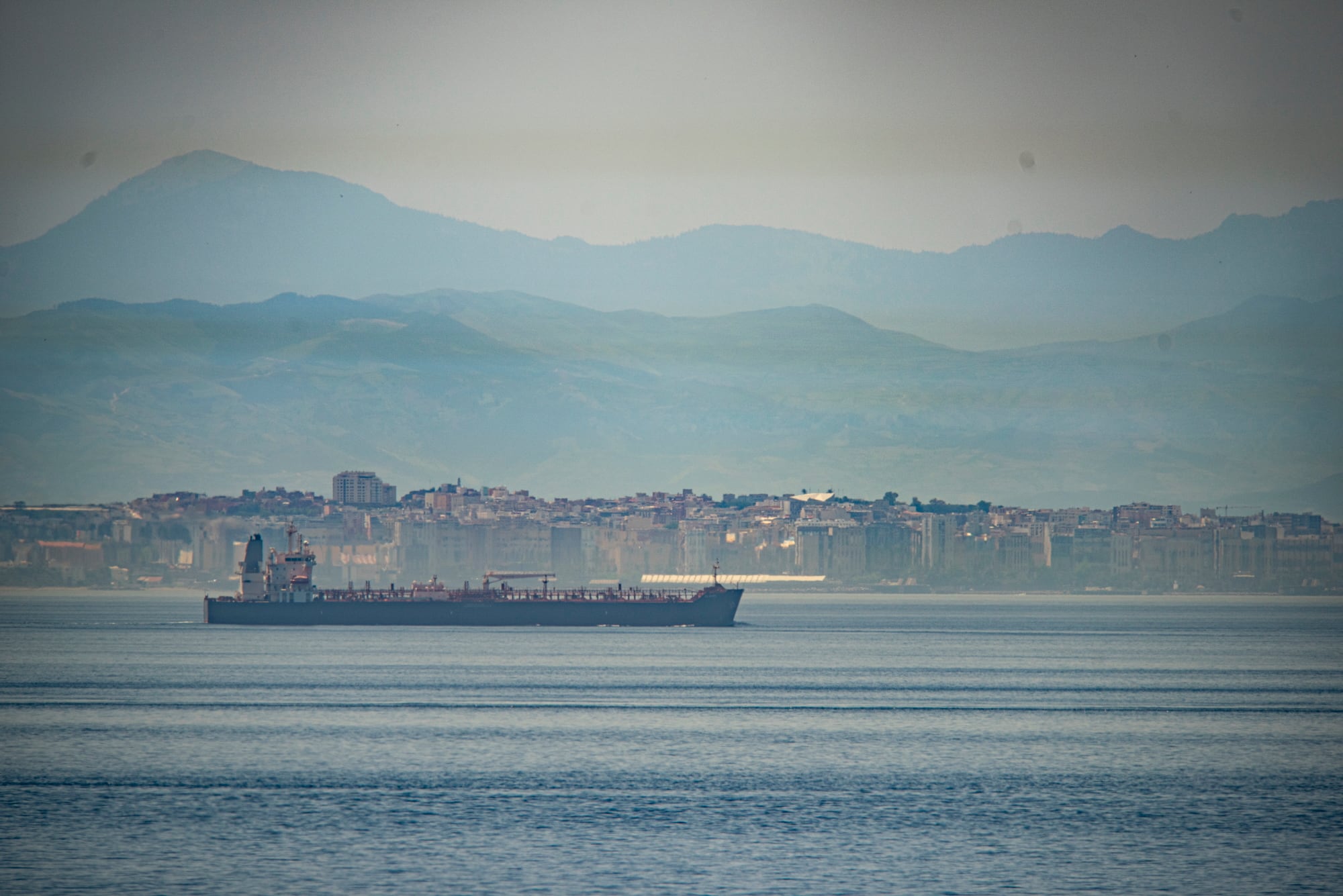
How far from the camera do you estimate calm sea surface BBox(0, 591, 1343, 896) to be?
33688 mm

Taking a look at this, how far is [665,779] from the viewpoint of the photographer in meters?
45.6

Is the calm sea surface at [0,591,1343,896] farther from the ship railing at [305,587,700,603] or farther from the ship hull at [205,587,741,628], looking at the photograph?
the ship railing at [305,587,700,603]

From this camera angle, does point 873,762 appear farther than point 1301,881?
Yes

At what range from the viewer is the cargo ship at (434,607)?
449ft

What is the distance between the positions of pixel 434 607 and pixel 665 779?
93.6 metres

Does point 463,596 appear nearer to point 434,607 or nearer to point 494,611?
point 434,607

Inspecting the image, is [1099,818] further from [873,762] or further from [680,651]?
[680,651]

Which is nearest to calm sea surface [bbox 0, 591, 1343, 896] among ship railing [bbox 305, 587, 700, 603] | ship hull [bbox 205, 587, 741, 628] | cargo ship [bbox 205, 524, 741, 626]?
ship hull [bbox 205, 587, 741, 628]

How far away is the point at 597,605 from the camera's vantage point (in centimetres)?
13775

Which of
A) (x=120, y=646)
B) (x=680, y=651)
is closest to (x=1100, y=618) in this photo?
(x=680, y=651)

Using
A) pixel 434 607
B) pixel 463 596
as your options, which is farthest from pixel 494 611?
pixel 434 607

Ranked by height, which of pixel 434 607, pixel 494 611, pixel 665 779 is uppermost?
pixel 434 607

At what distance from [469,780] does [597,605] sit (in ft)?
304

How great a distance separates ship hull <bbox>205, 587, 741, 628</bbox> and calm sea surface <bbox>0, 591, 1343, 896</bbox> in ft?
146
